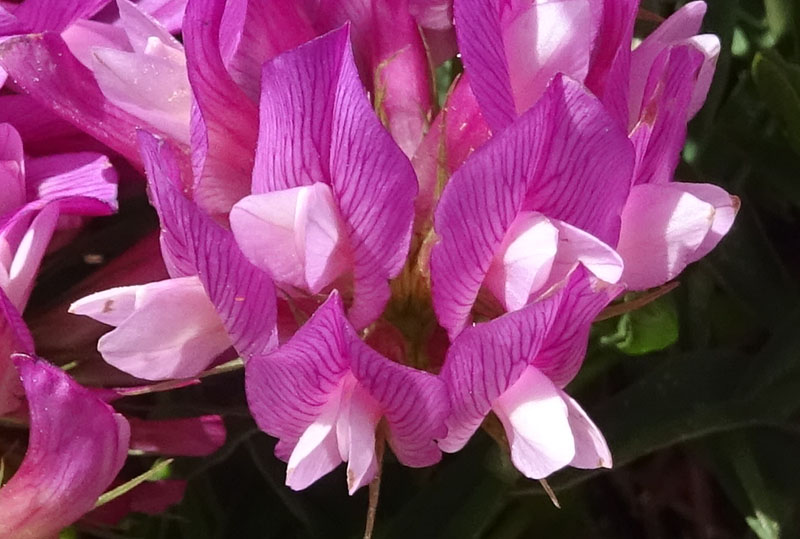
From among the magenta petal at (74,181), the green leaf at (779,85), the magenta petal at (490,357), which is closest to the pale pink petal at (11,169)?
the magenta petal at (74,181)

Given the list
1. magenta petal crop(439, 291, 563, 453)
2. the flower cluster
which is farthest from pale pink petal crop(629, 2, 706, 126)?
magenta petal crop(439, 291, 563, 453)

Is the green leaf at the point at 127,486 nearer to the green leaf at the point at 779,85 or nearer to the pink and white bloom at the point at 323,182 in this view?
the pink and white bloom at the point at 323,182

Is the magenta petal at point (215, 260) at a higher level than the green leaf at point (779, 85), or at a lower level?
higher

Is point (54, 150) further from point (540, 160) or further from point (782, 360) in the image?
point (782, 360)

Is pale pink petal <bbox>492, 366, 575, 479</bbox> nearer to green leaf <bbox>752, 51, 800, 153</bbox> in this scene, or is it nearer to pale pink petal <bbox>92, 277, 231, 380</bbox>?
pale pink petal <bbox>92, 277, 231, 380</bbox>

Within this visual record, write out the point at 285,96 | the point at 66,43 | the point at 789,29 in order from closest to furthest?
the point at 285,96
the point at 66,43
the point at 789,29

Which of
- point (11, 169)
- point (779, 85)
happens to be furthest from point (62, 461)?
point (779, 85)

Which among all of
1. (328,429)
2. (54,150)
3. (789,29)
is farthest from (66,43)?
(789,29)
